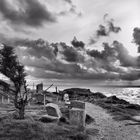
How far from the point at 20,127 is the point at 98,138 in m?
4.66

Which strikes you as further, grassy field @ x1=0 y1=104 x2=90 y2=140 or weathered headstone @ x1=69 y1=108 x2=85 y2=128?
weathered headstone @ x1=69 y1=108 x2=85 y2=128

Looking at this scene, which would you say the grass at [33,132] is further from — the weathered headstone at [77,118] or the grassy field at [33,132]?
the weathered headstone at [77,118]

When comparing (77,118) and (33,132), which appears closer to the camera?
(33,132)

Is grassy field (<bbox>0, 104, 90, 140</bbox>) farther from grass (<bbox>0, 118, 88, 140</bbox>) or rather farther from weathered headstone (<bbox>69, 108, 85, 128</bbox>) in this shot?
weathered headstone (<bbox>69, 108, 85, 128</bbox>)

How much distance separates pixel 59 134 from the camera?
34.5 ft

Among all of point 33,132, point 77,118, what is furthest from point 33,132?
point 77,118

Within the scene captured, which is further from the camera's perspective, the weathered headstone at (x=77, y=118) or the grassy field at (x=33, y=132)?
the weathered headstone at (x=77, y=118)

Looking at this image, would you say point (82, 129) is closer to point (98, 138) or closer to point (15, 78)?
point (98, 138)

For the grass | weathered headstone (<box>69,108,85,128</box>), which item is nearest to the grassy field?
the grass

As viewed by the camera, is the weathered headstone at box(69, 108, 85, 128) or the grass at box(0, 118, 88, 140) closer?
the grass at box(0, 118, 88, 140)

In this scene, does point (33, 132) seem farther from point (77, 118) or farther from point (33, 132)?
point (77, 118)

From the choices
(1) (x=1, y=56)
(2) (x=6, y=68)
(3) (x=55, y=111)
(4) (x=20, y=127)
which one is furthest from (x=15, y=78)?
(4) (x=20, y=127)

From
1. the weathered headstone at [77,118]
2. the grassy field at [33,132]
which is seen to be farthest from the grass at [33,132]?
the weathered headstone at [77,118]

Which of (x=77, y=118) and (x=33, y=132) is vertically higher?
(x=77, y=118)
